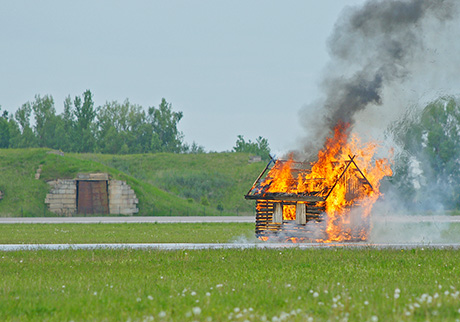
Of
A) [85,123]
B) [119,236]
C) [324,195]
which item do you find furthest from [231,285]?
[85,123]

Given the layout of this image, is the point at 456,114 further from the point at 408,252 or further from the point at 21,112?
the point at 21,112

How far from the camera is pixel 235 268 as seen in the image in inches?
648

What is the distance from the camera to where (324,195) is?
2544cm

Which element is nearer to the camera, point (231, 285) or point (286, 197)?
point (231, 285)

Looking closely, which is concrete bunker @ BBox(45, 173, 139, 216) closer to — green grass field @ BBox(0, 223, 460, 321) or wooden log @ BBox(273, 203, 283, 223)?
wooden log @ BBox(273, 203, 283, 223)

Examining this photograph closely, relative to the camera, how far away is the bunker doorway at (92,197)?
65.7 meters

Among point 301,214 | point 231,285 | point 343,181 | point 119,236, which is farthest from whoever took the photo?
point 119,236

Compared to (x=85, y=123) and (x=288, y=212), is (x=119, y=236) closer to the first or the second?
(x=288, y=212)

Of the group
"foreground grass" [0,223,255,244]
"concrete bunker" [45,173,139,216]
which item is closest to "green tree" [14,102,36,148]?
"concrete bunker" [45,173,139,216]

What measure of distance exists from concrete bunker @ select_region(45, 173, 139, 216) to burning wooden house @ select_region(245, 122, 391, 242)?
134 feet

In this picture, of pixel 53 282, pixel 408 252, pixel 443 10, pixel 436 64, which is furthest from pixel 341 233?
pixel 53 282

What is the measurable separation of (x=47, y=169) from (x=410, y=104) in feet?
168

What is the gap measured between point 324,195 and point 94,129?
93173 millimetres

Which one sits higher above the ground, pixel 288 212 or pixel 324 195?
pixel 324 195
